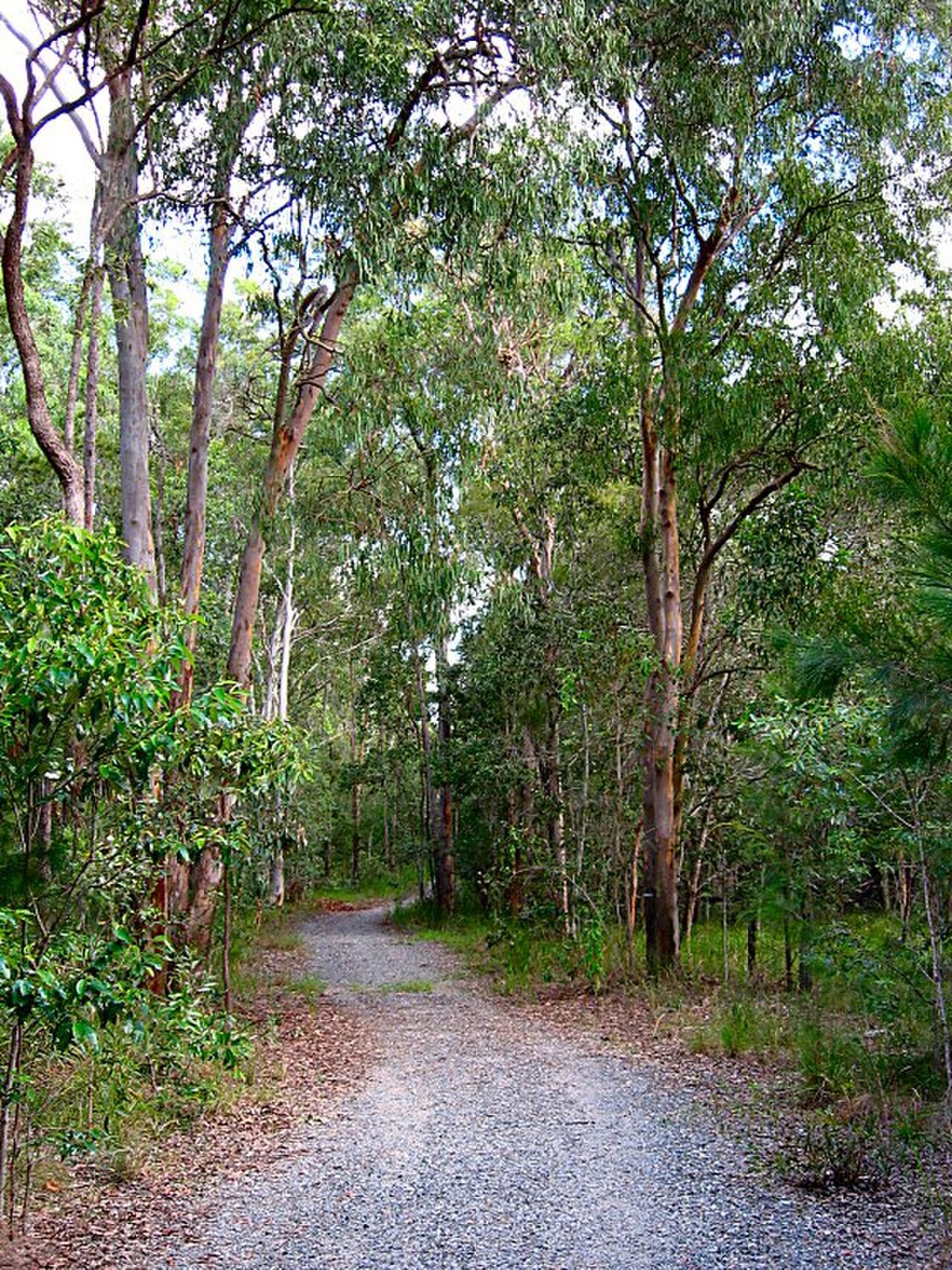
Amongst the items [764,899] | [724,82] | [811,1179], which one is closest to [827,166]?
[724,82]

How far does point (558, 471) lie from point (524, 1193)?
8564 millimetres

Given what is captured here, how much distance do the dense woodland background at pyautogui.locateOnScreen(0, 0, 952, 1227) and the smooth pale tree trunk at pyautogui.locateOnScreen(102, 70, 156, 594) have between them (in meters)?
0.04

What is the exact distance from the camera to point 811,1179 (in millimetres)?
4527

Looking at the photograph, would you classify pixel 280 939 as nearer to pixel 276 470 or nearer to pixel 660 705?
pixel 660 705

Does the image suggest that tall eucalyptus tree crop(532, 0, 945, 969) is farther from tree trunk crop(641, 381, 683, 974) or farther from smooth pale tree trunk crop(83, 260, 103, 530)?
smooth pale tree trunk crop(83, 260, 103, 530)

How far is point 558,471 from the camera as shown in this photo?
1216 centimetres

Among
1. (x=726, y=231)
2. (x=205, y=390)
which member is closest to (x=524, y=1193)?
(x=205, y=390)

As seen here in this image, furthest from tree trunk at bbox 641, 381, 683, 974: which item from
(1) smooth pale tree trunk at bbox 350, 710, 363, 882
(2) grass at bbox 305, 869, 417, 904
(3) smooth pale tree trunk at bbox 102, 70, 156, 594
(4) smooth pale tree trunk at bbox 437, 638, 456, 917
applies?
(1) smooth pale tree trunk at bbox 350, 710, 363, 882

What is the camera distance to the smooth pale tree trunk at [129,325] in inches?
308

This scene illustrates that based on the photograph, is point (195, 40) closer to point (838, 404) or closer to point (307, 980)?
point (838, 404)

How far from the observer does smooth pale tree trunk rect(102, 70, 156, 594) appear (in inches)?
308

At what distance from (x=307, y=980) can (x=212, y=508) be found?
31.2 feet

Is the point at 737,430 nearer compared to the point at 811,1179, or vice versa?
the point at 811,1179

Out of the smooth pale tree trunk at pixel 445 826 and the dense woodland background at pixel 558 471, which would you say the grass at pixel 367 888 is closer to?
the smooth pale tree trunk at pixel 445 826
